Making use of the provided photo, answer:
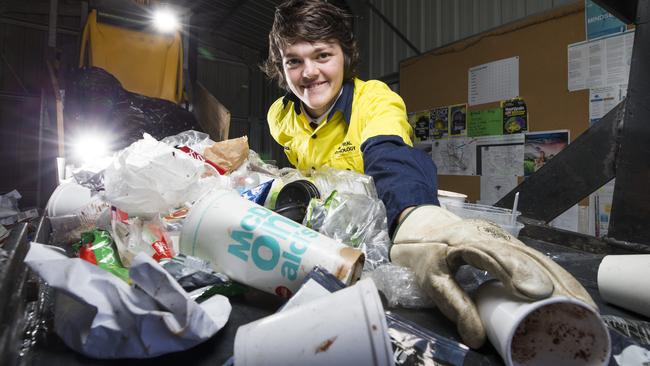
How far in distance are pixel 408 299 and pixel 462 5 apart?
376cm

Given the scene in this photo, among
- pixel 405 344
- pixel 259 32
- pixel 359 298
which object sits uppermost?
pixel 259 32

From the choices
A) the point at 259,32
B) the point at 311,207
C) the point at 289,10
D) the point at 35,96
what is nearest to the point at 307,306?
the point at 311,207

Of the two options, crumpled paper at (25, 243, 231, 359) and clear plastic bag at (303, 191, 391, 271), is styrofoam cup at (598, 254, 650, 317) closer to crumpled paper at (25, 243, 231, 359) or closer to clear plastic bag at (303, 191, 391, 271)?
clear plastic bag at (303, 191, 391, 271)

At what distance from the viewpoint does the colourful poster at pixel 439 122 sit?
3.70m

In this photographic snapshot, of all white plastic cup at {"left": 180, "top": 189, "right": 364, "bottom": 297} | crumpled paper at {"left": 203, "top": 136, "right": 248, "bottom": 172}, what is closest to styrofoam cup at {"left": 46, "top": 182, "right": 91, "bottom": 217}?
crumpled paper at {"left": 203, "top": 136, "right": 248, "bottom": 172}

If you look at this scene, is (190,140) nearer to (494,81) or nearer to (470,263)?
(470,263)

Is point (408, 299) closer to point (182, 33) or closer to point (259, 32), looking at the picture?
point (182, 33)

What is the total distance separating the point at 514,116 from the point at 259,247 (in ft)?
10.4

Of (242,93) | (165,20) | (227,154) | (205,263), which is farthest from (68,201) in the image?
(242,93)

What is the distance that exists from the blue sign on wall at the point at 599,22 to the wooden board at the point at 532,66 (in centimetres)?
5

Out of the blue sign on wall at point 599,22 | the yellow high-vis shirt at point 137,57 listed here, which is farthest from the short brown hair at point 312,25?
the blue sign on wall at point 599,22

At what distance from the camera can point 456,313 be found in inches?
24.0

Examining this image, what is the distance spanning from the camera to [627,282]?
730 millimetres

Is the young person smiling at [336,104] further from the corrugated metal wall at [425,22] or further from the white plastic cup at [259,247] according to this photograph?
the corrugated metal wall at [425,22]
